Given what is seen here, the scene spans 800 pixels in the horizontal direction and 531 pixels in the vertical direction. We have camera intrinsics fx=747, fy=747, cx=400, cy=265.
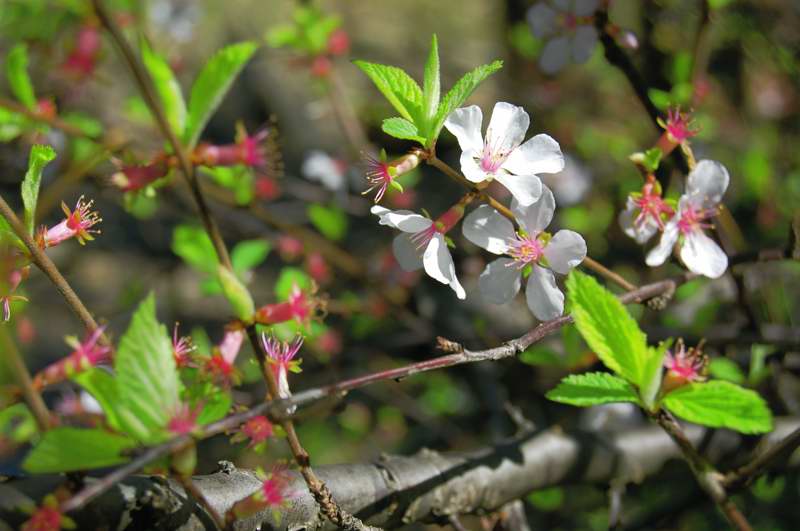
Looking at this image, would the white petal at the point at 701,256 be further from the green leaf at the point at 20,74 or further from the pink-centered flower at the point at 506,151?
the green leaf at the point at 20,74

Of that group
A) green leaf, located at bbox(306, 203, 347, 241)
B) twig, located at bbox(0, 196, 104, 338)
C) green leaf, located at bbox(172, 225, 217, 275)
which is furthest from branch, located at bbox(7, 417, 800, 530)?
green leaf, located at bbox(306, 203, 347, 241)

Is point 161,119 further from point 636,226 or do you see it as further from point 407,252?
point 636,226

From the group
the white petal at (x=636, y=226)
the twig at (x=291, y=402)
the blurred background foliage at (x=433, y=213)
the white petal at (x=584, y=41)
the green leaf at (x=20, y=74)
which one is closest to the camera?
the twig at (x=291, y=402)

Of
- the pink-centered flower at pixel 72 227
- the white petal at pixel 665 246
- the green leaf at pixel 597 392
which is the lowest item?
the green leaf at pixel 597 392

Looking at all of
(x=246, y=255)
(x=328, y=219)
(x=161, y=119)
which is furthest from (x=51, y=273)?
(x=328, y=219)

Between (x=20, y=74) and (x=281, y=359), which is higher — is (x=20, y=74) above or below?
above

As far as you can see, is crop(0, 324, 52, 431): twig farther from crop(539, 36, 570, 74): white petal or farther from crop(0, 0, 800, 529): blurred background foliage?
crop(539, 36, 570, 74): white petal

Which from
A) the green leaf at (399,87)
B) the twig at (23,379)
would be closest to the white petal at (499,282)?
the green leaf at (399,87)
